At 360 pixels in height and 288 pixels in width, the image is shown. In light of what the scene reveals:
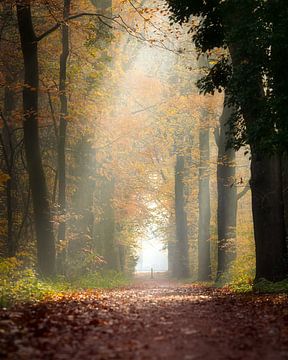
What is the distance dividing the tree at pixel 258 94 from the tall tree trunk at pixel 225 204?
742cm

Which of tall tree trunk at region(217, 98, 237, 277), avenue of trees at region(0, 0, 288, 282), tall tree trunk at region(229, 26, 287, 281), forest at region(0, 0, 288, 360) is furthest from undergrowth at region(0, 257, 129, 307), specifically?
tall tree trunk at region(217, 98, 237, 277)

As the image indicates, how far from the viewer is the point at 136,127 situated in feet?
84.9

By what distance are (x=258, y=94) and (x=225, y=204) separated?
10566 millimetres

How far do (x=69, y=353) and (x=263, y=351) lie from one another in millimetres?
2014

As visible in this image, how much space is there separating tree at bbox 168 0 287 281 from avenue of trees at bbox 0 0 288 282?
0.10 feet

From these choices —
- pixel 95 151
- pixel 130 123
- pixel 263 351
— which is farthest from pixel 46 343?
pixel 130 123

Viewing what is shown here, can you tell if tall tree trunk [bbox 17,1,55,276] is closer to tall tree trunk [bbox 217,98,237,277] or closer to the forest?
the forest

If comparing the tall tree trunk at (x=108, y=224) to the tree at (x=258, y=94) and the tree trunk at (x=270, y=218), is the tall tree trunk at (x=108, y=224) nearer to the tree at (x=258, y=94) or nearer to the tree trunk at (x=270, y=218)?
the tree at (x=258, y=94)

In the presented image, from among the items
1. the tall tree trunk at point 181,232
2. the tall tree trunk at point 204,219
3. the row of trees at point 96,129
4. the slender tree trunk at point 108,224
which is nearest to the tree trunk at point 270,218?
the row of trees at point 96,129

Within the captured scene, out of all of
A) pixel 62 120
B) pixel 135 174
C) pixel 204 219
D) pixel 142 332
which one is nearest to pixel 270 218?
pixel 142 332

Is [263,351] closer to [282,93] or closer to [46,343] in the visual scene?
[46,343]

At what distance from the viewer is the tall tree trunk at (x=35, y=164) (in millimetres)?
15125

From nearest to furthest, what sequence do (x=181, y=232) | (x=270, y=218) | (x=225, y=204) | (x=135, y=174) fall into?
(x=270, y=218)
(x=225, y=204)
(x=181, y=232)
(x=135, y=174)

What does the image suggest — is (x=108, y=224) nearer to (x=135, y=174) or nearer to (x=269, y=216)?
(x=135, y=174)
